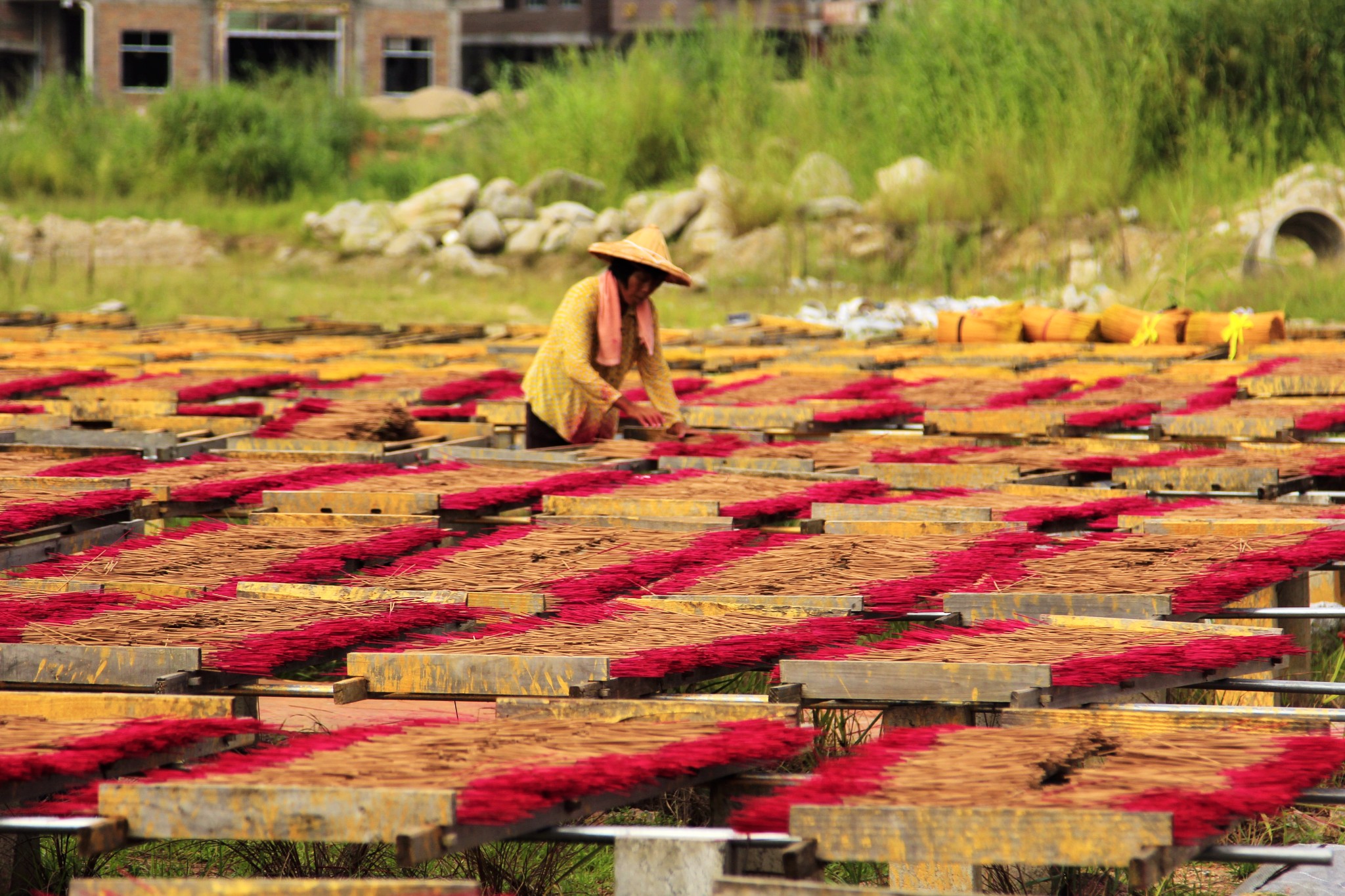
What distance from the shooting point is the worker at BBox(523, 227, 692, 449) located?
21.6ft

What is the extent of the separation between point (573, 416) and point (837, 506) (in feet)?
6.18

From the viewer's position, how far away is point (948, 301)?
557 inches

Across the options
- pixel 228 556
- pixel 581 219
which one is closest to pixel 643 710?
pixel 228 556

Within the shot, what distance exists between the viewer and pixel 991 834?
7.90 feet

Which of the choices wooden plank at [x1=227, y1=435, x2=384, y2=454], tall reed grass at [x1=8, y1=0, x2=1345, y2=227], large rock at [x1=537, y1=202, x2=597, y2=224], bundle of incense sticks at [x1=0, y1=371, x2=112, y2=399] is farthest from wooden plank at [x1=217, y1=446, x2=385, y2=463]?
large rock at [x1=537, y1=202, x2=597, y2=224]

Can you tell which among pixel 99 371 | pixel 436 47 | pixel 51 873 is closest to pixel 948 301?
pixel 99 371

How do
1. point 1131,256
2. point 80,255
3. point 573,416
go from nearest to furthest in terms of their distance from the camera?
1. point 573,416
2. point 1131,256
3. point 80,255

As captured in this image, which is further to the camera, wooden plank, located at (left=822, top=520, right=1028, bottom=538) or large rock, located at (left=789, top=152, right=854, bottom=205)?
large rock, located at (left=789, top=152, right=854, bottom=205)

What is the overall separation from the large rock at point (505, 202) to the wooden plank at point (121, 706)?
1675 centimetres

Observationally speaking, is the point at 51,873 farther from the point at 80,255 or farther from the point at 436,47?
the point at 436,47

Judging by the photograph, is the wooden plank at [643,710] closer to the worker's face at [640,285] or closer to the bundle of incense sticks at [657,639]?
the bundle of incense sticks at [657,639]

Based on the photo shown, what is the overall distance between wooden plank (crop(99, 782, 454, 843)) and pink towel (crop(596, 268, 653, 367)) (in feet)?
13.8

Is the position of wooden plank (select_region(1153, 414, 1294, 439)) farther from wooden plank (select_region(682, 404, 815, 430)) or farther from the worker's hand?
the worker's hand

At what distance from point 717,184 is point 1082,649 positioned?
16069 mm
